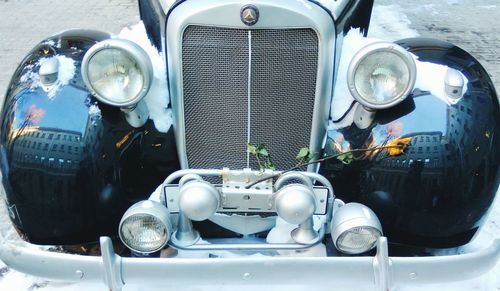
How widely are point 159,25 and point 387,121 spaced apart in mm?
1394

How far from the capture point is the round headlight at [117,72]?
2.57 m

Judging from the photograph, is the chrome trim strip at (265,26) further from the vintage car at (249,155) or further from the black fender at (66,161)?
the black fender at (66,161)

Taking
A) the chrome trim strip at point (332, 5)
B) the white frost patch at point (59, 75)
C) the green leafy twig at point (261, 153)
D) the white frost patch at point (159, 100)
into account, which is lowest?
the green leafy twig at point (261, 153)

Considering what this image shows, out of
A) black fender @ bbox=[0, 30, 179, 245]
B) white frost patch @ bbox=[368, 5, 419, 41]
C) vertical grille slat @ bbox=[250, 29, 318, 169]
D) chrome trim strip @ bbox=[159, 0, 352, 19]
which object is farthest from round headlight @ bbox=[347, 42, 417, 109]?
white frost patch @ bbox=[368, 5, 419, 41]

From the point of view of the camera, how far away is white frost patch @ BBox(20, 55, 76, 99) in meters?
2.80

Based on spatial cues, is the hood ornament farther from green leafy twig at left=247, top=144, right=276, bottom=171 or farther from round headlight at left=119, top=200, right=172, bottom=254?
round headlight at left=119, top=200, right=172, bottom=254

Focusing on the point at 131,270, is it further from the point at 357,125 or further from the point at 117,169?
the point at 357,125

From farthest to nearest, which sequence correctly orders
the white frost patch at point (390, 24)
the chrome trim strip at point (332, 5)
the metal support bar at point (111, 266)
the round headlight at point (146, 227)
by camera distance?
the white frost patch at point (390, 24) → the chrome trim strip at point (332, 5) → the round headlight at point (146, 227) → the metal support bar at point (111, 266)

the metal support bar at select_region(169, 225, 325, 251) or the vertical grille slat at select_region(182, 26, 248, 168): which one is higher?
the vertical grille slat at select_region(182, 26, 248, 168)


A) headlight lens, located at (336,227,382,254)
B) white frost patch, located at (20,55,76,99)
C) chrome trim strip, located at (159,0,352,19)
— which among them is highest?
chrome trim strip, located at (159,0,352,19)

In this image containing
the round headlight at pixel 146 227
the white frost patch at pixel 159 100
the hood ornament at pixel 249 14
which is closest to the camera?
the round headlight at pixel 146 227

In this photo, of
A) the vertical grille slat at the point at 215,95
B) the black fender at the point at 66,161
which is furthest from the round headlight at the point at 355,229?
the black fender at the point at 66,161

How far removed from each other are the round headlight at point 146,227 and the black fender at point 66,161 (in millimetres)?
310

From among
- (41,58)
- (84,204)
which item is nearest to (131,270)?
(84,204)
